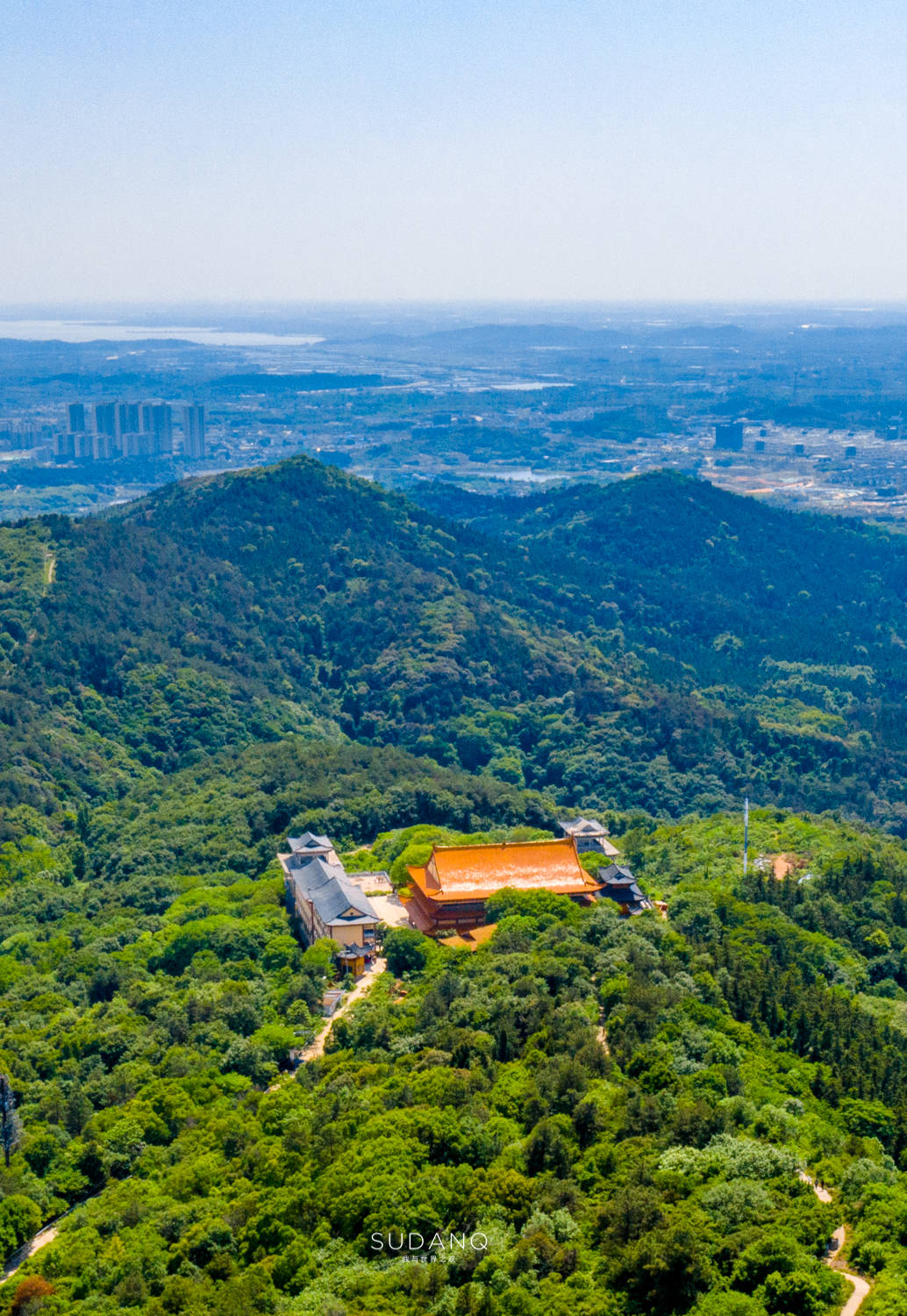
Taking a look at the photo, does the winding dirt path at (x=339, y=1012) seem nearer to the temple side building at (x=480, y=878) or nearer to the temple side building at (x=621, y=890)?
the temple side building at (x=480, y=878)

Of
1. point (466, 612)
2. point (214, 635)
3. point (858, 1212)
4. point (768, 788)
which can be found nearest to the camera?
point (858, 1212)

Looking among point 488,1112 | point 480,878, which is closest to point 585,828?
point 480,878

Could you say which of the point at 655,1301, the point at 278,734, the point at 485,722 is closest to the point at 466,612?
the point at 485,722

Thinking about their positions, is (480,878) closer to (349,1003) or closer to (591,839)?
(349,1003)

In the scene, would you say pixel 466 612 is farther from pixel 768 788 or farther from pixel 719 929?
pixel 719 929

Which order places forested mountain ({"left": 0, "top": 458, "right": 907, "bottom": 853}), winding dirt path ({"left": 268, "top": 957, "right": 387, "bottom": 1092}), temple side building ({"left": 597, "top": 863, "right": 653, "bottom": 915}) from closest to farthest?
winding dirt path ({"left": 268, "top": 957, "right": 387, "bottom": 1092}) → temple side building ({"left": 597, "top": 863, "right": 653, "bottom": 915}) → forested mountain ({"left": 0, "top": 458, "right": 907, "bottom": 853})

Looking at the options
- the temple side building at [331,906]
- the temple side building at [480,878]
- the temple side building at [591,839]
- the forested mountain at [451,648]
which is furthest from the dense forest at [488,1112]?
the forested mountain at [451,648]

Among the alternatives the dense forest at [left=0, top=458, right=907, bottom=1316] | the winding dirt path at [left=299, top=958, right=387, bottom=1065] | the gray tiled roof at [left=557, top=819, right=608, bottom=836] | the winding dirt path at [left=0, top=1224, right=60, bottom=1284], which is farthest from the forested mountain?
the winding dirt path at [left=0, top=1224, right=60, bottom=1284]

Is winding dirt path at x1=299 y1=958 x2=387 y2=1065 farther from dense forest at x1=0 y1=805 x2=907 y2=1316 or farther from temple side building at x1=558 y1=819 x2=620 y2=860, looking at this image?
temple side building at x1=558 y1=819 x2=620 y2=860
